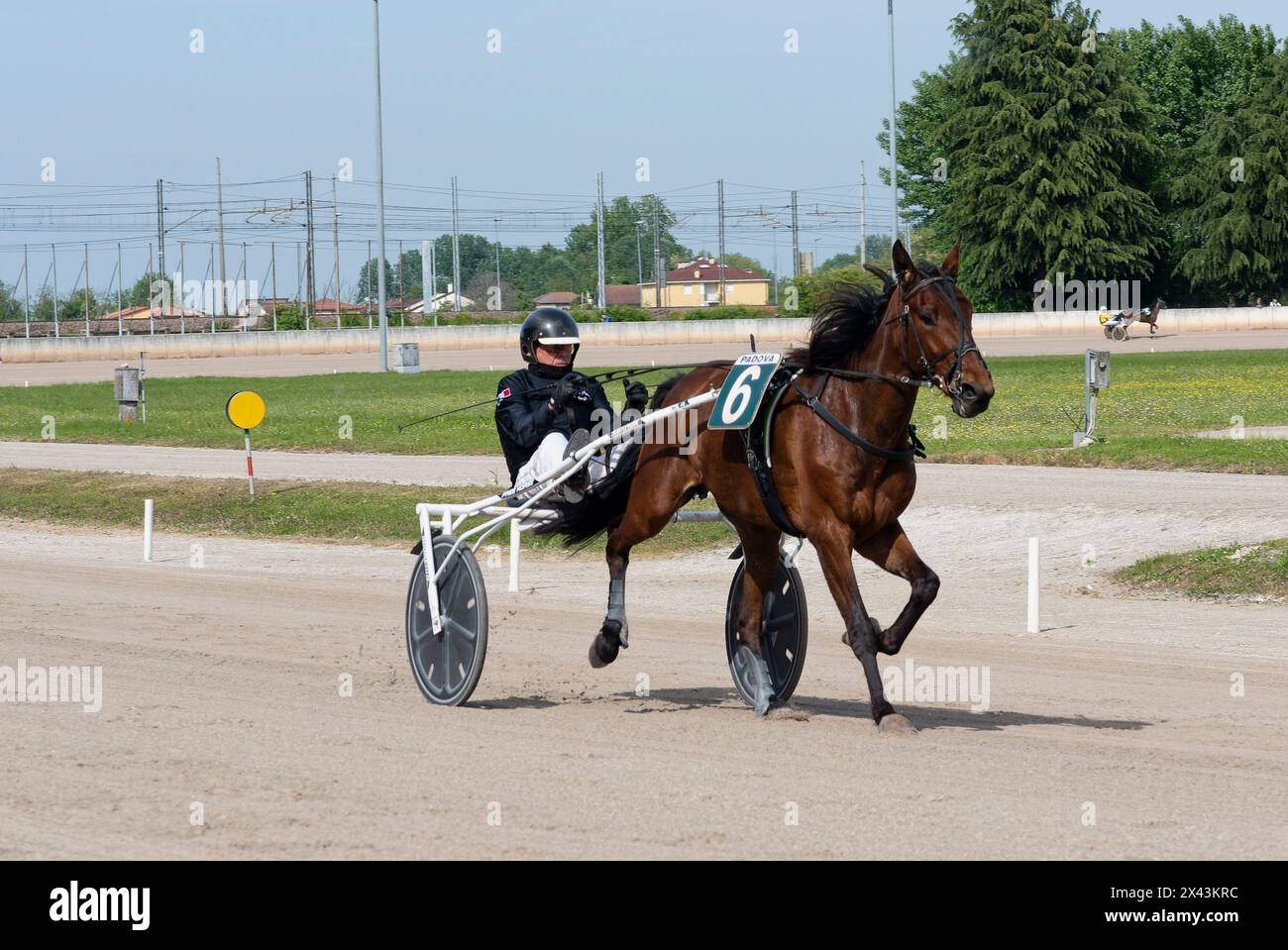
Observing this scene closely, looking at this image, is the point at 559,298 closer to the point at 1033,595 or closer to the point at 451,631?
the point at 1033,595

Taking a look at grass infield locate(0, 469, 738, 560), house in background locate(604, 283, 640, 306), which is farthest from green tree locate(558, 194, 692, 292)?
grass infield locate(0, 469, 738, 560)

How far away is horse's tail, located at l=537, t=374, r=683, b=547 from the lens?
8156 millimetres

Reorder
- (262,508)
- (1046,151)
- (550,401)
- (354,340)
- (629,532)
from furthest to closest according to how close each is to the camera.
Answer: (354,340)
(1046,151)
(262,508)
(550,401)
(629,532)

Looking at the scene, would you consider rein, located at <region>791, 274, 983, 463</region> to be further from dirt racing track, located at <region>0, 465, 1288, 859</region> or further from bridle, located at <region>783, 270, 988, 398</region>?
dirt racing track, located at <region>0, 465, 1288, 859</region>

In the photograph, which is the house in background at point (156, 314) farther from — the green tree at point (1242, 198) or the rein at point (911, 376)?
the rein at point (911, 376)

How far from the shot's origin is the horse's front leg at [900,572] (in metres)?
7.00

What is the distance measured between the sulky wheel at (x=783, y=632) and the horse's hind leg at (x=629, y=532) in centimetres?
45

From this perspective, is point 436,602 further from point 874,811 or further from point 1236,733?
point 1236,733

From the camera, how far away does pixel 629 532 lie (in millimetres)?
8102

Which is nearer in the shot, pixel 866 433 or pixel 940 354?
pixel 940 354

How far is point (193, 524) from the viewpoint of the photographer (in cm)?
1869

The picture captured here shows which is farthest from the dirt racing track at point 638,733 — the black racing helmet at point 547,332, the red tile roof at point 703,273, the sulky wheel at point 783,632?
the red tile roof at point 703,273

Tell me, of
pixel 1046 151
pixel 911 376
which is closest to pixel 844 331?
pixel 911 376

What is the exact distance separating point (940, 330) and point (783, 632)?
1.81 m
